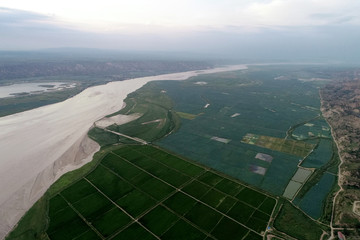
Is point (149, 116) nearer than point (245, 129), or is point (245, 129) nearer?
point (245, 129)

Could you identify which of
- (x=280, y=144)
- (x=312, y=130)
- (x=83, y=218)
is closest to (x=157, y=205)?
(x=83, y=218)

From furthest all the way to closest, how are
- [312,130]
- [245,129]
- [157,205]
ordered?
[245,129] < [312,130] < [157,205]

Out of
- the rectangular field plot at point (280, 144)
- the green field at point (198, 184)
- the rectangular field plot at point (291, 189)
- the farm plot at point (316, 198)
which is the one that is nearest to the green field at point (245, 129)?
the rectangular field plot at point (280, 144)

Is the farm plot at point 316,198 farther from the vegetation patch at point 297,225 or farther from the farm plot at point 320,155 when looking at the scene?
the farm plot at point 320,155

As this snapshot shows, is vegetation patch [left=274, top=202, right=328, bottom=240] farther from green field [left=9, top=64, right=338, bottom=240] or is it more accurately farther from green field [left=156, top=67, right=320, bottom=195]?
green field [left=156, top=67, right=320, bottom=195]

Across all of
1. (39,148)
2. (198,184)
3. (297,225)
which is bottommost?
(39,148)

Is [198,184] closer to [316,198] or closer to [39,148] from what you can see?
[316,198]

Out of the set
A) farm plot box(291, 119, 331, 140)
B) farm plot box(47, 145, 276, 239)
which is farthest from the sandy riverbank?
farm plot box(291, 119, 331, 140)

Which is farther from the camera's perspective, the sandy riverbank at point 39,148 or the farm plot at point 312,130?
the farm plot at point 312,130
